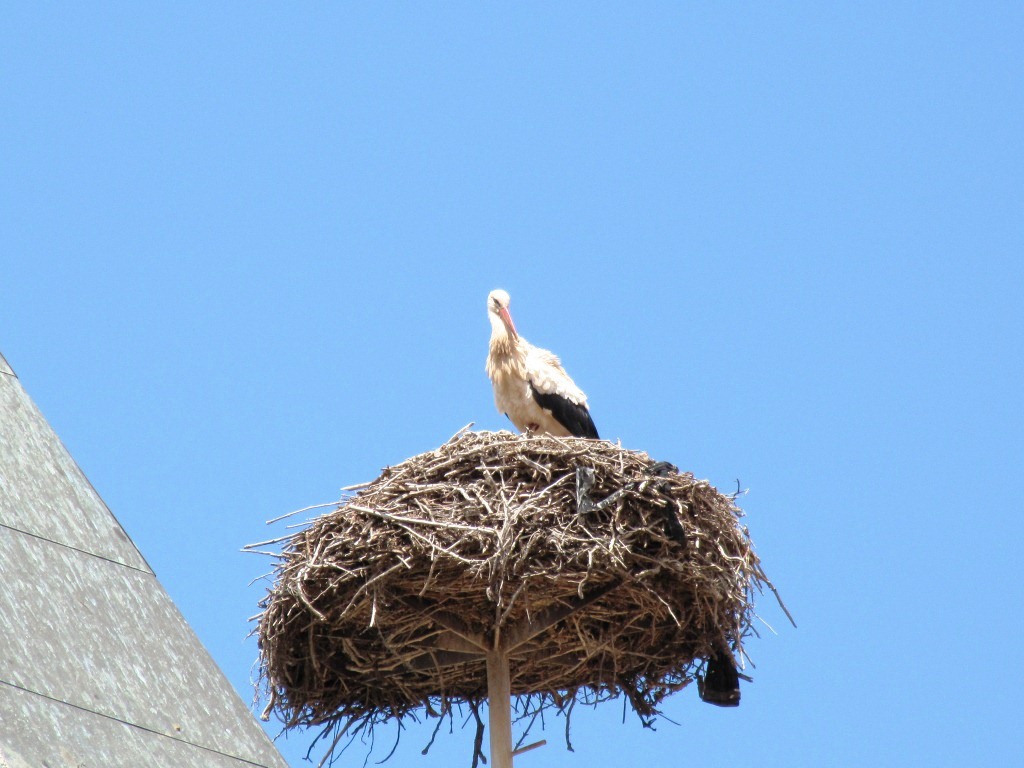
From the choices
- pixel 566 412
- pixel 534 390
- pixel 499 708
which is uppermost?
pixel 534 390

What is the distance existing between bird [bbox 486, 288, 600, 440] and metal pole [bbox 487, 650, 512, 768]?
2.59 metres

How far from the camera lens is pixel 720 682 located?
8664mm

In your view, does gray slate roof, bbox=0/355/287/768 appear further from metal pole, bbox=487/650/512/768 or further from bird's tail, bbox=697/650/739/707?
bird's tail, bbox=697/650/739/707

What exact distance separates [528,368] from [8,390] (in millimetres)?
4271

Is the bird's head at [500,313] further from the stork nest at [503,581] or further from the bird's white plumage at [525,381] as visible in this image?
the stork nest at [503,581]

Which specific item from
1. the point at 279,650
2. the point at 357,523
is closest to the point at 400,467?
the point at 357,523

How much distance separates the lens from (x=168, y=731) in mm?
6000

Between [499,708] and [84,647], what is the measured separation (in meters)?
2.79

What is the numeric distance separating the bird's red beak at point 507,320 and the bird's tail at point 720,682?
125 inches

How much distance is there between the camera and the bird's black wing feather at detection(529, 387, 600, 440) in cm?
1082

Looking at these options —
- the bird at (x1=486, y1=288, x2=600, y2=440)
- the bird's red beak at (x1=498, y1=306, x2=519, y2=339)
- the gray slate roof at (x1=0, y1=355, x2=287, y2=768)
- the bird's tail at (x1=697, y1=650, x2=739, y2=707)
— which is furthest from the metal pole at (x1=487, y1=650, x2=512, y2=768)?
the bird's red beak at (x1=498, y1=306, x2=519, y2=339)

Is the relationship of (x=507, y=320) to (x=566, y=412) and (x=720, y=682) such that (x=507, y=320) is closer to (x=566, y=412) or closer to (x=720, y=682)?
(x=566, y=412)

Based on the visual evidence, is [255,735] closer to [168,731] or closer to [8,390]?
[168,731]

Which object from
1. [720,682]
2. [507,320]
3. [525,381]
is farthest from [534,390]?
[720,682]
